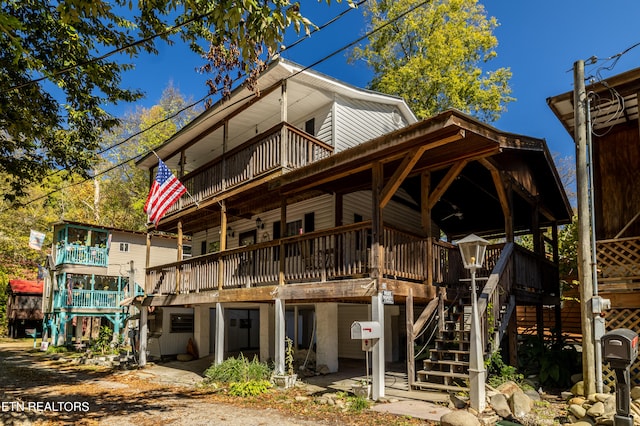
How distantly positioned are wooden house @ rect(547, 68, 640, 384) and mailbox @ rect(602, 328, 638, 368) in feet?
14.1

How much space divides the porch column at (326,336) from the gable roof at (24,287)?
32.0m

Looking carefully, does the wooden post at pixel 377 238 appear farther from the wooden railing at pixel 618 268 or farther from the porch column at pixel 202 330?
the porch column at pixel 202 330

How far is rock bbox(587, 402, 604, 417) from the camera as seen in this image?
27.0 ft

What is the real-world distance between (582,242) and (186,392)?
9.84m

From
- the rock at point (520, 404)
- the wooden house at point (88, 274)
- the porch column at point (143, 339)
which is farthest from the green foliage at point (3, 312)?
the rock at point (520, 404)

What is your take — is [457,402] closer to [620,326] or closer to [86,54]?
[620,326]

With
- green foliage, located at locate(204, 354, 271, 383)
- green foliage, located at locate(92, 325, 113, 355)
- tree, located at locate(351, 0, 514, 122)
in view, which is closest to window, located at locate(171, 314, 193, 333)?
green foliage, located at locate(92, 325, 113, 355)

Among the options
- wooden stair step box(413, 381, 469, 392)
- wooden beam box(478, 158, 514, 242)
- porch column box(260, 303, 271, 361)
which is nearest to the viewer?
wooden stair step box(413, 381, 469, 392)

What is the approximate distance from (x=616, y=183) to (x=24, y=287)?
132 feet

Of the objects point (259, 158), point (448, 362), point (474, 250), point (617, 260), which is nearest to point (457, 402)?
point (448, 362)

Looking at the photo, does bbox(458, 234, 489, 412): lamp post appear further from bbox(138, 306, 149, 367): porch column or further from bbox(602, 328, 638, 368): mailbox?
bbox(138, 306, 149, 367): porch column

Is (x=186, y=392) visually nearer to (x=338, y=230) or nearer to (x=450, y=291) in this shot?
(x=338, y=230)

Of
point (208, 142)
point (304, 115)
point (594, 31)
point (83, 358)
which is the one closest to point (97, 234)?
point (83, 358)

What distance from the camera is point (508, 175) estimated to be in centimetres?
1290
